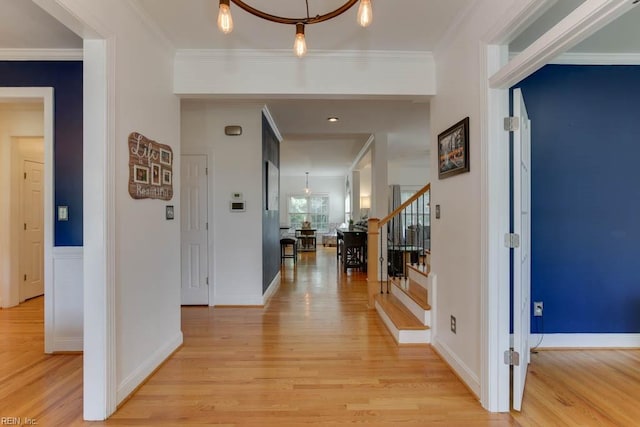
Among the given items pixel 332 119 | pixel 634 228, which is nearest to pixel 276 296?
pixel 332 119

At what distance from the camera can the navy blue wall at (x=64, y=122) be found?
9.14 ft

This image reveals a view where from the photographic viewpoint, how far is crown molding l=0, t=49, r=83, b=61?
8.92 ft

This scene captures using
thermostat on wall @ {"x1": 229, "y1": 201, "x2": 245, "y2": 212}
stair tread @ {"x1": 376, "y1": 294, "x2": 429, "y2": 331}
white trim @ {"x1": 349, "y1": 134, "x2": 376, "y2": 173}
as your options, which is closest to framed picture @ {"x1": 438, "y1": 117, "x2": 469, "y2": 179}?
stair tread @ {"x1": 376, "y1": 294, "x2": 429, "y2": 331}

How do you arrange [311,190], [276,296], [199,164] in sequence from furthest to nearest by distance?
[311,190] → [276,296] → [199,164]

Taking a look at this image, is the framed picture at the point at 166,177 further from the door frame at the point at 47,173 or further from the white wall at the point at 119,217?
the door frame at the point at 47,173

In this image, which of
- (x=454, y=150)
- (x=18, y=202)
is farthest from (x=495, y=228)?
(x=18, y=202)

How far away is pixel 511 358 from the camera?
6.41 ft

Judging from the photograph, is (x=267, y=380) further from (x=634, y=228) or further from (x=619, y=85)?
(x=619, y=85)

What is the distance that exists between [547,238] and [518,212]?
124cm

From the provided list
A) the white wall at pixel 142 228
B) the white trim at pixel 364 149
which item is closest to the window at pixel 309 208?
the white trim at pixel 364 149

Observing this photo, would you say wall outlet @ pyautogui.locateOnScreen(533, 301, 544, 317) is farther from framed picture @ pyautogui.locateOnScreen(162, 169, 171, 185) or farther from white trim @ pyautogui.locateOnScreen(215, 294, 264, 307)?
framed picture @ pyautogui.locateOnScreen(162, 169, 171, 185)

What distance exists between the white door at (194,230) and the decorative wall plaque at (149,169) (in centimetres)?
145

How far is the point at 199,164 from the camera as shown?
4219 millimetres

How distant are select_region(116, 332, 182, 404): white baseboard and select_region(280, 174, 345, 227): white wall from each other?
381 inches
